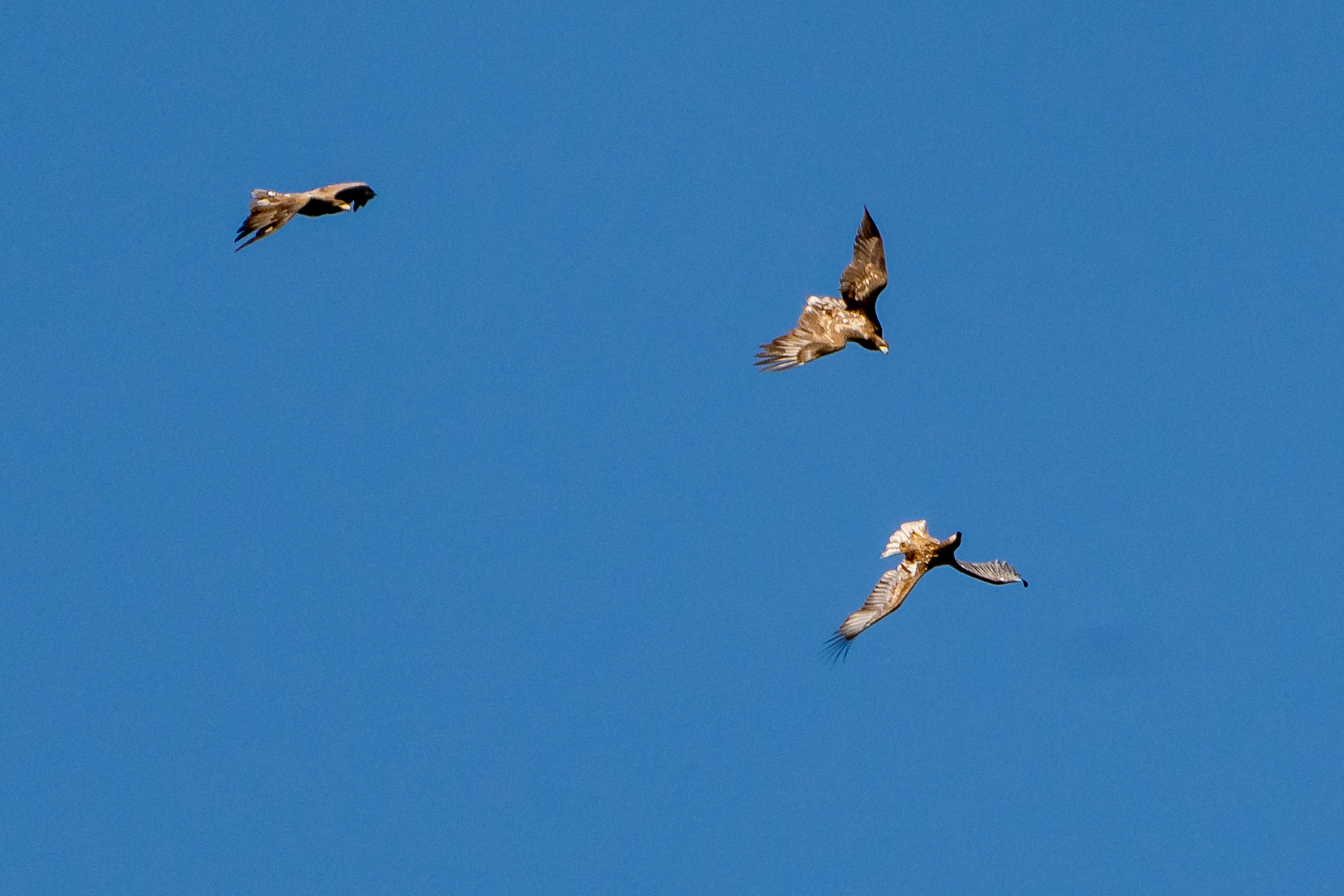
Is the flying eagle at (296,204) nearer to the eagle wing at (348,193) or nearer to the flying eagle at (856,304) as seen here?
the eagle wing at (348,193)

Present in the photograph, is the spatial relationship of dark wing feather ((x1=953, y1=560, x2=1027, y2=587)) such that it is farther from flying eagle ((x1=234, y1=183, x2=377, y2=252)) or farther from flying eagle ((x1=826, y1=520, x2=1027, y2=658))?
flying eagle ((x1=234, y1=183, x2=377, y2=252))

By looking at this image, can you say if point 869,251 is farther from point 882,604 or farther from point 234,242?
point 234,242

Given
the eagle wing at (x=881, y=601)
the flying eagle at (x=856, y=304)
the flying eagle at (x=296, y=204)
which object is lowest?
the eagle wing at (x=881, y=601)

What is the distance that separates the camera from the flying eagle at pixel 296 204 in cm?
2758

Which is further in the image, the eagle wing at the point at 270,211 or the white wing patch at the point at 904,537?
the white wing patch at the point at 904,537

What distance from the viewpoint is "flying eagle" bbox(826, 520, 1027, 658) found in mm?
29000

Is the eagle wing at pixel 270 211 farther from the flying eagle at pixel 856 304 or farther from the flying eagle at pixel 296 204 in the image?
the flying eagle at pixel 856 304

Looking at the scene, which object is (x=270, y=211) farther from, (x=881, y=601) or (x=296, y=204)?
(x=881, y=601)

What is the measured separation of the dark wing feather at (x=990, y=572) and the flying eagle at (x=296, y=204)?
10319mm

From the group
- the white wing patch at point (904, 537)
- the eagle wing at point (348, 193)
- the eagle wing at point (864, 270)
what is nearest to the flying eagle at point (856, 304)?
the eagle wing at point (864, 270)

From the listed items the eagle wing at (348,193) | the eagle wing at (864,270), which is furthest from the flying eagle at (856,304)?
the eagle wing at (348,193)

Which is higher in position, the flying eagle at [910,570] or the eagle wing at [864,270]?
the eagle wing at [864,270]

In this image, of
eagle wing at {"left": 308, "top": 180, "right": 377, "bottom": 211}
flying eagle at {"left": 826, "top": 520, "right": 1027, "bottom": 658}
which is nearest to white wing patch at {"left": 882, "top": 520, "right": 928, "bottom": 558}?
flying eagle at {"left": 826, "top": 520, "right": 1027, "bottom": 658}

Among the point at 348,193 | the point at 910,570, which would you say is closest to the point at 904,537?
the point at 910,570
